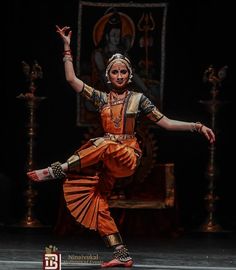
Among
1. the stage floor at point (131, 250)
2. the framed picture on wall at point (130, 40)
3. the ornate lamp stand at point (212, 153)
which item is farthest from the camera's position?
the framed picture on wall at point (130, 40)

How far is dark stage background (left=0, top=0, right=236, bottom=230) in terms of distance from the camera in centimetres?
1005

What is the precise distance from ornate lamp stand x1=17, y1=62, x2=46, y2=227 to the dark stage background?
0.22 metres

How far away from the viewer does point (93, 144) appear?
26.0ft

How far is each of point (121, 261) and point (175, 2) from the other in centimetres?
317

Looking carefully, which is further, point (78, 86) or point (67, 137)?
point (67, 137)

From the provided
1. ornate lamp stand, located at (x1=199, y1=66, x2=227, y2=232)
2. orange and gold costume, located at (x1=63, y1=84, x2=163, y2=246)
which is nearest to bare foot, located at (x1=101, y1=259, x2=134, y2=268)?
orange and gold costume, located at (x1=63, y1=84, x2=163, y2=246)

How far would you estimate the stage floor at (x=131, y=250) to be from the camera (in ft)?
26.1

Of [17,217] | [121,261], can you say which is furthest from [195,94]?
[121,261]

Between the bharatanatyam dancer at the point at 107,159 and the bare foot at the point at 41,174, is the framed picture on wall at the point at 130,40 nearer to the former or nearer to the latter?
the bharatanatyam dancer at the point at 107,159

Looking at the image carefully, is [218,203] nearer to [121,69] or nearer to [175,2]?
[175,2]

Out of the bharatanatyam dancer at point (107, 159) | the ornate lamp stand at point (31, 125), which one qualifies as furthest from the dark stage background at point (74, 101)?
the bharatanatyam dancer at point (107, 159)

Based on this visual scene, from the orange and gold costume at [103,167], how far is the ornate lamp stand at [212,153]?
191 cm

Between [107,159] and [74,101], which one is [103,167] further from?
[74,101]

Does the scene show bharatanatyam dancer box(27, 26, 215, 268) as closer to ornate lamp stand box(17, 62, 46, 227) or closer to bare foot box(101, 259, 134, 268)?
bare foot box(101, 259, 134, 268)
